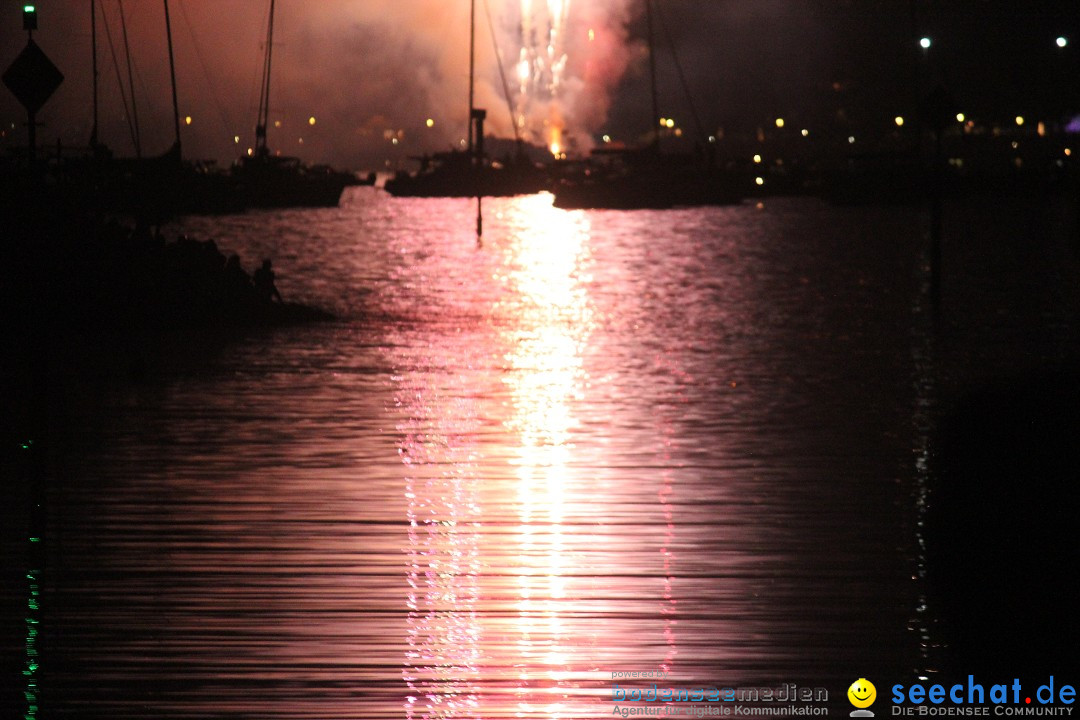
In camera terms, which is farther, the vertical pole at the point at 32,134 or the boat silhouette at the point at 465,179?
the boat silhouette at the point at 465,179

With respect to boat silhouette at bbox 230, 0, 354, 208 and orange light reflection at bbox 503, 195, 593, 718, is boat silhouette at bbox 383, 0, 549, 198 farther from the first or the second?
orange light reflection at bbox 503, 195, 593, 718

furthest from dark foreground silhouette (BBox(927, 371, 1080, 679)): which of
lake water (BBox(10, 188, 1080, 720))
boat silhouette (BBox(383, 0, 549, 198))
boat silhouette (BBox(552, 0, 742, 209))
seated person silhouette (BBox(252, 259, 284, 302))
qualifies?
boat silhouette (BBox(383, 0, 549, 198))

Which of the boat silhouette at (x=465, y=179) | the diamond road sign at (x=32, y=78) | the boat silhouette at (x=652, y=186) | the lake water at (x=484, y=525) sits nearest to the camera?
the lake water at (x=484, y=525)

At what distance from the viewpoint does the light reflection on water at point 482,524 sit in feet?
26.2

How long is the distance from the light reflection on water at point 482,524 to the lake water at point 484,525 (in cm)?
3

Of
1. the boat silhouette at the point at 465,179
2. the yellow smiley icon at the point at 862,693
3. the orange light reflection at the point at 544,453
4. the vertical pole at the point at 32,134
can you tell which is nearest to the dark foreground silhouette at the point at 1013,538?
the yellow smiley icon at the point at 862,693

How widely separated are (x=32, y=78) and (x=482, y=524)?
4615 millimetres

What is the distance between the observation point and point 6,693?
7.50m

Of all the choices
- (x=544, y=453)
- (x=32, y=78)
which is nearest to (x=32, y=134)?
(x=32, y=78)

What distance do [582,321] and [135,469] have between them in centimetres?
1646

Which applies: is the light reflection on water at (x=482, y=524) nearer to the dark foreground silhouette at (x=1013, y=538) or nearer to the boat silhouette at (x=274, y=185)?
the dark foreground silhouette at (x=1013, y=538)

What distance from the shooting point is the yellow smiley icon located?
Result: 741 centimetres

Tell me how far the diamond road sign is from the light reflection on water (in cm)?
312

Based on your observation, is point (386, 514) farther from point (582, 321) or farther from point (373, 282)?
point (373, 282)
